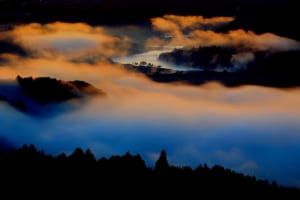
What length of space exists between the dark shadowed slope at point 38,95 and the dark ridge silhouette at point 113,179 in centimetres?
10564

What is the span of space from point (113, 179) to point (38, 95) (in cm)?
13004

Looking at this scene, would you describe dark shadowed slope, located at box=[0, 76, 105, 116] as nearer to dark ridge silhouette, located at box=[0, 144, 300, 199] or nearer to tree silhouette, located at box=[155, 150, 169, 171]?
dark ridge silhouette, located at box=[0, 144, 300, 199]

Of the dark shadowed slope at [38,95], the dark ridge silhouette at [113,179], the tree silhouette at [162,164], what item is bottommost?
the dark ridge silhouette at [113,179]

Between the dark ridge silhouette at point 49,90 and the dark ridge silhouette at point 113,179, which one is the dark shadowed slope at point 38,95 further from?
the dark ridge silhouette at point 113,179

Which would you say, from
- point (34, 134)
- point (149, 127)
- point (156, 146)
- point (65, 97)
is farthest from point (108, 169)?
point (65, 97)

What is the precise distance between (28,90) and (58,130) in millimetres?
50831

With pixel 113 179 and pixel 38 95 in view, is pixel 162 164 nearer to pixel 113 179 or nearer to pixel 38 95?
pixel 113 179

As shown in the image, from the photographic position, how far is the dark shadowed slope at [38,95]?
173125 millimetres

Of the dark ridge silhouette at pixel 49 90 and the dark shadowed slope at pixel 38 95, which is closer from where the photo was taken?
the dark shadowed slope at pixel 38 95

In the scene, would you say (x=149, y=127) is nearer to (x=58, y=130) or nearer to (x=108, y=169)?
(x=58, y=130)

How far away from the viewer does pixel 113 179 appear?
5616 cm

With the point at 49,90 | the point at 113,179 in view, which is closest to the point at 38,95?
the point at 49,90

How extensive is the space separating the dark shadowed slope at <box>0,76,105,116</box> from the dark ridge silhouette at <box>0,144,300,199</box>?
106 metres

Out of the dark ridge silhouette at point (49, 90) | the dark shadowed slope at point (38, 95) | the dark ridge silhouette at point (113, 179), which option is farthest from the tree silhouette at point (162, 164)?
the dark ridge silhouette at point (49, 90)
